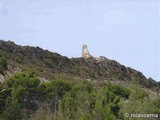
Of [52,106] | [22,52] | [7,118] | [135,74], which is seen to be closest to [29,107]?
[52,106]

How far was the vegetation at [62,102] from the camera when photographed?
35.6 meters

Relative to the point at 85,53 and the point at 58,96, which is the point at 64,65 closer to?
the point at 85,53

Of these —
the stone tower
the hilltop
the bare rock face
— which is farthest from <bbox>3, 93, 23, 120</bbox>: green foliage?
the stone tower

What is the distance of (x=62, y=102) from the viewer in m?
40.8

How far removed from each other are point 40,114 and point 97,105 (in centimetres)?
496

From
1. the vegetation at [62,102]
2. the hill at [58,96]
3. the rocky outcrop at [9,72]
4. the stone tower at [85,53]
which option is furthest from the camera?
the stone tower at [85,53]

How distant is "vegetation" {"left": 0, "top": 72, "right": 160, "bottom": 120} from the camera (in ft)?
117

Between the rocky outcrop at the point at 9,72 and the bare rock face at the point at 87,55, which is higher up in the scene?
the bare rock face at the point at 87,55

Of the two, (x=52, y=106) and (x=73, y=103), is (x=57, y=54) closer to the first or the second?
(x=52, y=106)

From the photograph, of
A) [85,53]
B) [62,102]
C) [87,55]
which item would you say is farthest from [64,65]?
[62,102]

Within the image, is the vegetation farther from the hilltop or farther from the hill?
the hilltop

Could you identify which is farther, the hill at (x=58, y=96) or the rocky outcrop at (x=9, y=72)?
the rocky outcrop at (x=9, y=72)

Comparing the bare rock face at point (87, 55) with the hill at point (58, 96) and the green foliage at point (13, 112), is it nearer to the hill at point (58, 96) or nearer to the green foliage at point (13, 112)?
the hill at point (58, 96)

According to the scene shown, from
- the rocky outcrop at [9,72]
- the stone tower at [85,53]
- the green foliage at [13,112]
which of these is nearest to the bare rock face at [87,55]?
the stone tower at [85,53]
